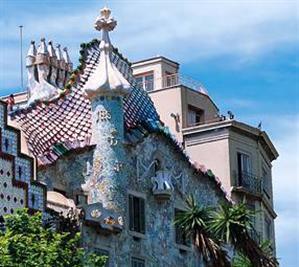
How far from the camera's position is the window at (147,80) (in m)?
58.2

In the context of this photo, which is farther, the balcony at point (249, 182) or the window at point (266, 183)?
the window at point (266, 183)

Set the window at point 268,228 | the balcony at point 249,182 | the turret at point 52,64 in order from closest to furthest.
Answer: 1. the turret at point 52,64
2. the balcony at point 249,182
3. the window at point 268,228

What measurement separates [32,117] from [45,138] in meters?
0.99

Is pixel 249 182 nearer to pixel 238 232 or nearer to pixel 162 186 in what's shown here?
pixel 162 186

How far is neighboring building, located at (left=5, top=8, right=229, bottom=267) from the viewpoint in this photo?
1758 inches

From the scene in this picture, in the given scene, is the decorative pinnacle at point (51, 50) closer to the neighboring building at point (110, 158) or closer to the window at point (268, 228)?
the neighboring building at point (110, 158)

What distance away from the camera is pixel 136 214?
46.0 meters

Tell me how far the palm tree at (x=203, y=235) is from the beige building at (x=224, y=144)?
33.4 feet

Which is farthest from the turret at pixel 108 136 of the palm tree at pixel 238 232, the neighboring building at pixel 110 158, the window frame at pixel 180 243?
the palm tree at pixel 238 232

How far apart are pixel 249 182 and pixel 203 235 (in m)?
13.4

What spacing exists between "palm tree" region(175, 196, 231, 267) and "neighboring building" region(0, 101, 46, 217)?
14.0 ft

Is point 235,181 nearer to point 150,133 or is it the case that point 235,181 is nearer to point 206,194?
point 206,194

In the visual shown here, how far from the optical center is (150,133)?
47.4 metres

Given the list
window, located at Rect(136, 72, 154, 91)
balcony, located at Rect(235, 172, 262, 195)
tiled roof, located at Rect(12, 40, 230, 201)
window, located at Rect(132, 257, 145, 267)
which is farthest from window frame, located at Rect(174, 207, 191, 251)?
window, located at Rect(136, 72, 154, 91)
